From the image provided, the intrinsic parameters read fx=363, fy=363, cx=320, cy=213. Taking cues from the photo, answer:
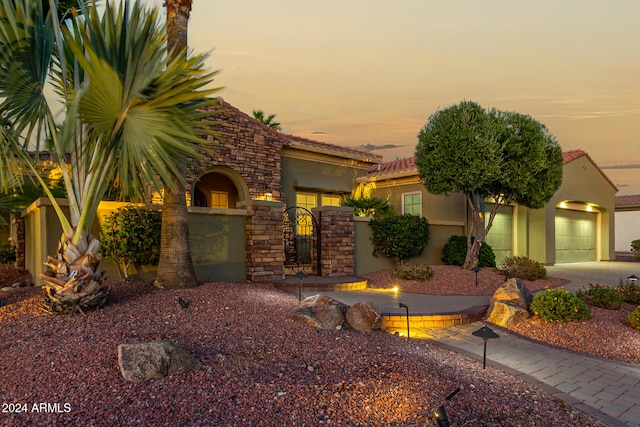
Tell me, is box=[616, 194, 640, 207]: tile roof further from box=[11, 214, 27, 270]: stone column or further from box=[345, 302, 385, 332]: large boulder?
box=[11, 214, 27, 270]: stone column

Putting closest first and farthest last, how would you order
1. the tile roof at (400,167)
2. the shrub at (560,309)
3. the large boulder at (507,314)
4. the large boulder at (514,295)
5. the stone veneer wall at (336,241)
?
the shrub at (560,309) < the large boulder at (507,314) < the large boulder at (514,295) < the stone veneer wall at (336,241) < the tile roof at (400,167)

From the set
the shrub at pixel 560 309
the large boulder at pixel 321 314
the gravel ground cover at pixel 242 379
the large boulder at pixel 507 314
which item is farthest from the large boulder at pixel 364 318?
the shrub at pixel 560 309

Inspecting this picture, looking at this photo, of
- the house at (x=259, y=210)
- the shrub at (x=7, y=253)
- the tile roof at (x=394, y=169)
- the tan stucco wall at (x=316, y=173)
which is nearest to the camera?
the house at (x=259, y=210)

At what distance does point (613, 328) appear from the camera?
5879 mm

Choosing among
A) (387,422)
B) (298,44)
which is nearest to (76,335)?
(387,422)

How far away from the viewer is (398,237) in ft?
36.1

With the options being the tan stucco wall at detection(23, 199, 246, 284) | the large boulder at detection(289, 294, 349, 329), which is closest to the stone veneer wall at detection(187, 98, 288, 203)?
the tan stucco wall at detection(23, 199, 246, 284)

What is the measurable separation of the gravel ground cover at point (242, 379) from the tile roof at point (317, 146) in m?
8.59

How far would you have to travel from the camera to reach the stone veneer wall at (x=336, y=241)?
1006 cm

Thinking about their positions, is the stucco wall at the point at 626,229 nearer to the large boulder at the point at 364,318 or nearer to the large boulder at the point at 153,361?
the large boulder at the point at 364,318

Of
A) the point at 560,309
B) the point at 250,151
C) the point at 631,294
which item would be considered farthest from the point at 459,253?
the point at 250,151

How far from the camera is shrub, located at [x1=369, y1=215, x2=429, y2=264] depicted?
36.2 ft

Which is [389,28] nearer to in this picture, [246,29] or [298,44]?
[298,44]

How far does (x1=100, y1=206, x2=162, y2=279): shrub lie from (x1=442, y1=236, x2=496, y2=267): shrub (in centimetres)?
910
